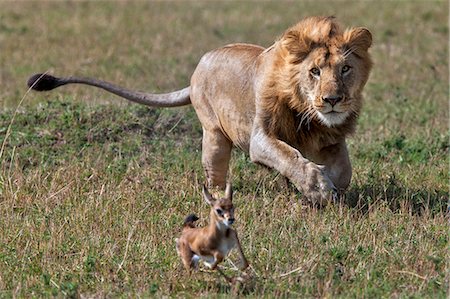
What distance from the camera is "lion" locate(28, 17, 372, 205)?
670 cm

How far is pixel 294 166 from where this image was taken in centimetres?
673

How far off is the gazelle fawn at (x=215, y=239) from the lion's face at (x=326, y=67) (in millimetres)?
1606

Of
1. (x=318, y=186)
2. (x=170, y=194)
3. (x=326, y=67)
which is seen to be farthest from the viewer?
(x=170, y=194)

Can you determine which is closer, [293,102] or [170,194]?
[293,102]

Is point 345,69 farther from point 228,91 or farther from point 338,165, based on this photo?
point 228,91

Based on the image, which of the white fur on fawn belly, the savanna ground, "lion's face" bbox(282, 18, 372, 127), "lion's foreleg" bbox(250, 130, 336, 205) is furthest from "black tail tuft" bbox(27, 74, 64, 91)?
the white fur on fawn belly

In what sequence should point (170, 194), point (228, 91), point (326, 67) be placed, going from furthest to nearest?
point (228, 91) → point (170, 194) → point (326, 67)

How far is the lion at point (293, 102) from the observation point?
6703mm

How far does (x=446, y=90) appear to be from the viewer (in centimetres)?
1180

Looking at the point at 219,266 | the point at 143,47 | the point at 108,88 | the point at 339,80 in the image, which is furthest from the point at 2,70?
the point at 219,266

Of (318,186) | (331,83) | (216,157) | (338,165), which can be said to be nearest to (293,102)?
(331,83)

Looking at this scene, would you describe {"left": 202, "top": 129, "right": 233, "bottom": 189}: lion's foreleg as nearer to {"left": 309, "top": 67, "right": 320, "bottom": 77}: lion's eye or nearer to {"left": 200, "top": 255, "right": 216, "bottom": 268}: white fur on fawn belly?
{"left": 309, "top": 67, "right": 320, "bottom": 77}: lion's eye

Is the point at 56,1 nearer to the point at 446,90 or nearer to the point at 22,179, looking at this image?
the point at 446,90

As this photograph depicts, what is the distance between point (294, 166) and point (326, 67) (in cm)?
63
